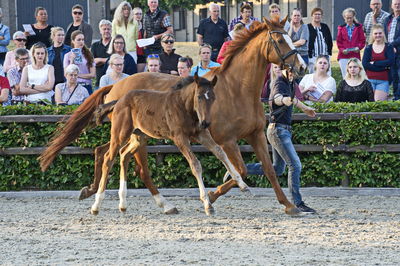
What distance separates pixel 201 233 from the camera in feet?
25.7

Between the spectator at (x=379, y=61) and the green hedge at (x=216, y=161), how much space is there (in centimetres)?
252

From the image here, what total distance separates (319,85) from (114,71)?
3134mm

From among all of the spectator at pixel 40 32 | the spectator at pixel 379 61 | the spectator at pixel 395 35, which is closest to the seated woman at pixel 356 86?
the spectator at pixel 379 61

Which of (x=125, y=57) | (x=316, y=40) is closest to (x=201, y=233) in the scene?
(x=125, y=57)

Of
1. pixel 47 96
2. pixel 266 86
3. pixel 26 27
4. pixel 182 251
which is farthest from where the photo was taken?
pixel 26 27

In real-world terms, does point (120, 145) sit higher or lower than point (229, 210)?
higher

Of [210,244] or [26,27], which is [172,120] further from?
[26,27]

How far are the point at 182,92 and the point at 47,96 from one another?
454 cm

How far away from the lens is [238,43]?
9281 millimetres

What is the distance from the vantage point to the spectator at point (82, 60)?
1303cm

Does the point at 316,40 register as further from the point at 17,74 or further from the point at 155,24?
the point at 17,74

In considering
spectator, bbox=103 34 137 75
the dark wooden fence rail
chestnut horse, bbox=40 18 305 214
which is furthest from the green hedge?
spectator, bbox=103 34 137 75

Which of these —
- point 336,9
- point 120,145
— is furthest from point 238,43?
point 336,9

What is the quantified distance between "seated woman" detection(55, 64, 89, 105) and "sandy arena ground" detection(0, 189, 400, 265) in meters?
1.93
